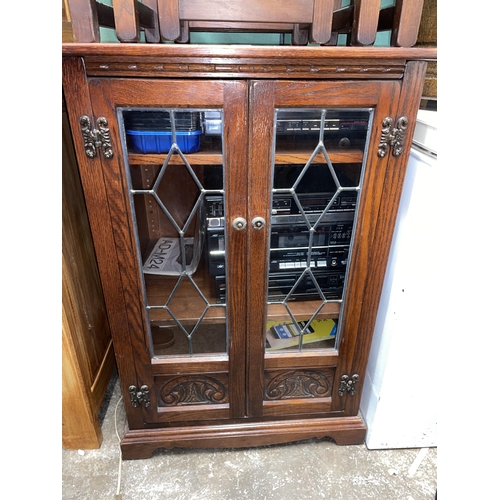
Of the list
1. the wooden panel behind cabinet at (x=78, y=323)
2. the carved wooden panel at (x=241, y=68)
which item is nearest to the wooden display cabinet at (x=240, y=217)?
the carved wooden panel at (x=241, y=68)

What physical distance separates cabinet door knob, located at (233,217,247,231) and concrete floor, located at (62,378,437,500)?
0.84 m

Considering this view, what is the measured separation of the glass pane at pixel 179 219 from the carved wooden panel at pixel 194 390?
0.32 feet

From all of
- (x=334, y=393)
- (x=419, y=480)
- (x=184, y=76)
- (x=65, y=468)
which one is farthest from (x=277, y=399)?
(x=184, y=76)

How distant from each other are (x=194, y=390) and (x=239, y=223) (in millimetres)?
599

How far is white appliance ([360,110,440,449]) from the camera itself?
3.28ft

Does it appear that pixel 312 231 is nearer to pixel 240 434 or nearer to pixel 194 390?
pixel 194 390

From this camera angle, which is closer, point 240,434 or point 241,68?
point 241,68

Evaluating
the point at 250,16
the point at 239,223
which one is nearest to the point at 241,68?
the point at 250,16

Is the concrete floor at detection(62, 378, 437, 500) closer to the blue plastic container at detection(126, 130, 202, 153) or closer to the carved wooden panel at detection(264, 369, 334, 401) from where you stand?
the carved wooden panel at detection(264, 369, 334, 401)

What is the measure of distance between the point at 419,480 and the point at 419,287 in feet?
2.21

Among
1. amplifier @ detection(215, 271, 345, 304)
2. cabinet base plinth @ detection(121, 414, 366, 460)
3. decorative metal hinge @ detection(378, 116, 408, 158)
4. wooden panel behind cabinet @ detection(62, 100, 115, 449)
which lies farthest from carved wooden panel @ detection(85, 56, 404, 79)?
cabinet base plinth @ detection(121, 414, 366, 460)

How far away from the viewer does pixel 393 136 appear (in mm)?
893
